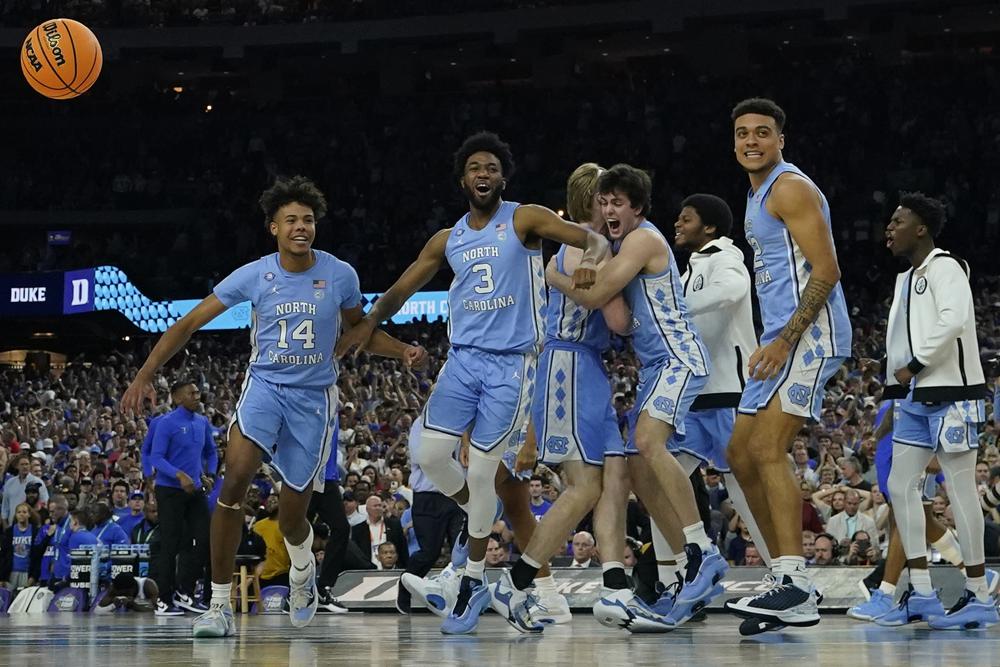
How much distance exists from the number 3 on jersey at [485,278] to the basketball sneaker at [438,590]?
140 centimetres

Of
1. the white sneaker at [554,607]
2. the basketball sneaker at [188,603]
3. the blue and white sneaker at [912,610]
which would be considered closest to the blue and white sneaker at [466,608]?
the white sneaker at [554,607]

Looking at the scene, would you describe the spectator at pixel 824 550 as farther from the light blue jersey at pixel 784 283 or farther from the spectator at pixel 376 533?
the light blue jersey at pixel 784 283

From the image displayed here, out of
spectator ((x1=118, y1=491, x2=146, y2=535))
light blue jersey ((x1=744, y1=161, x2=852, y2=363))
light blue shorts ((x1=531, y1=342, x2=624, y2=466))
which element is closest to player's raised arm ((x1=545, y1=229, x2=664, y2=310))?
light blue shorts ((x1=531, y1=342, x2=624, y2=466))

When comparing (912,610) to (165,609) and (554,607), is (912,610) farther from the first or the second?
(165,609)

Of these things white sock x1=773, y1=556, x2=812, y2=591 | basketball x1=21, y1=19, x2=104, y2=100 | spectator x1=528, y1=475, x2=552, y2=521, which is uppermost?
basketball x1=21, y1=19, x2=104, y2=100

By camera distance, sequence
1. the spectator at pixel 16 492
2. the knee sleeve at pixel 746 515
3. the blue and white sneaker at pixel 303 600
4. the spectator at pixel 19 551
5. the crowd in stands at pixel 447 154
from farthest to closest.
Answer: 1. the crowd in stands at pixel 447 154
2. the spectator at pixel 16 492
3. the spectator at pixel 19 551
4. the blue and white sneaker at pixel 303 600
5. the knee sleeve at pixel 746 515

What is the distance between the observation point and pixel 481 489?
6590 millimetres

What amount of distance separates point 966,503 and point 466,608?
8.31 ft

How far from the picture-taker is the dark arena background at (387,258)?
7.23 meters

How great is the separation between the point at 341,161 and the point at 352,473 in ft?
72.9

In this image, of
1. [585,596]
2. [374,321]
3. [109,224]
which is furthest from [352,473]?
[109,224]

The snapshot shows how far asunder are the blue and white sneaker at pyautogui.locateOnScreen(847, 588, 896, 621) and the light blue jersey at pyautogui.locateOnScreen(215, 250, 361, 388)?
3124mm

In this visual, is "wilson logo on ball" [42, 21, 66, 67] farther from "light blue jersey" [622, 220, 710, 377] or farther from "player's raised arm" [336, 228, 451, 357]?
"light blue jersey" [622, 220, 710, 377]

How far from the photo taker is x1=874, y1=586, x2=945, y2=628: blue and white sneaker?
680cm
